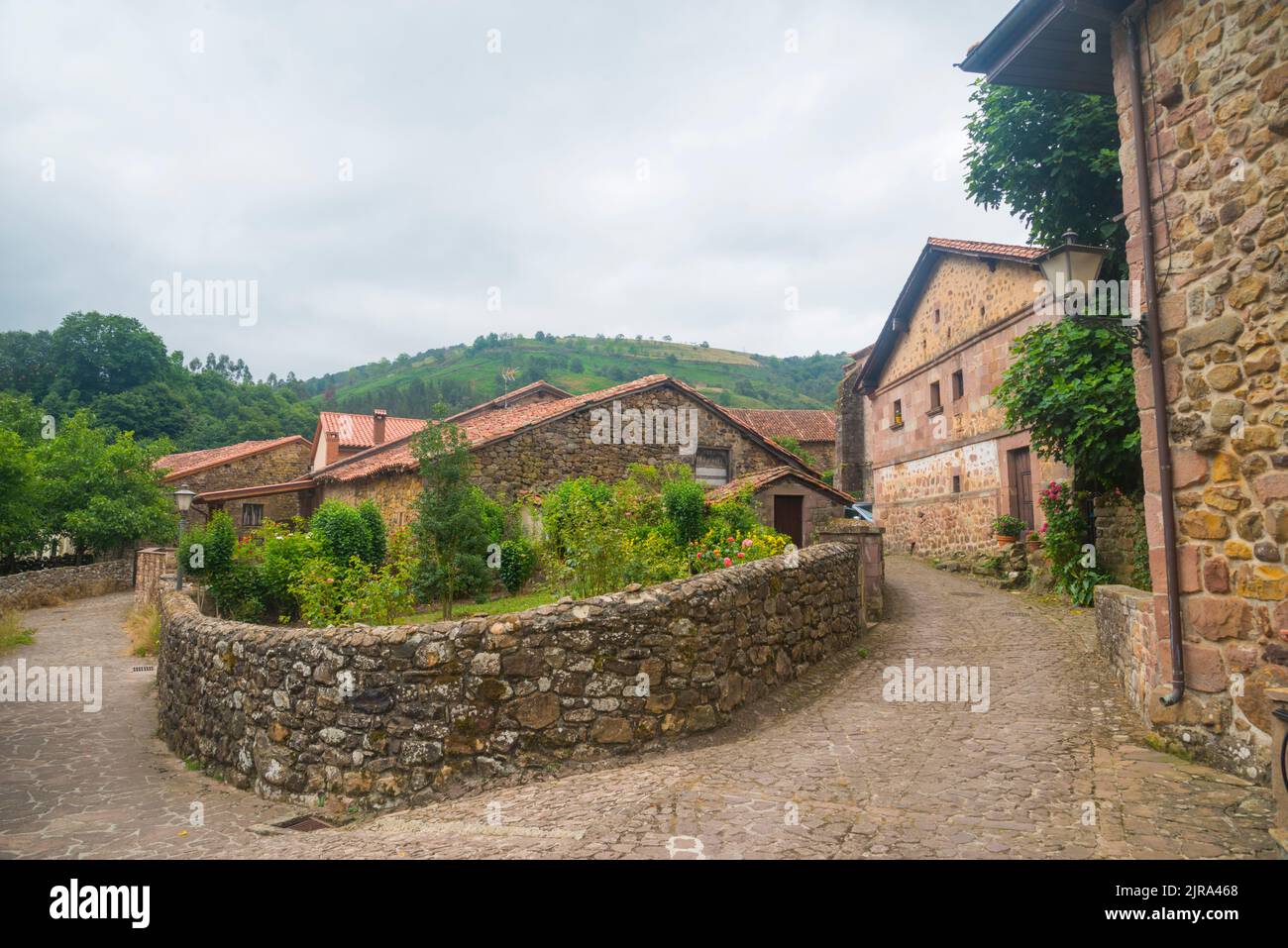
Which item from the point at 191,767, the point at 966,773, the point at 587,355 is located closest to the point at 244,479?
the point at 191,767

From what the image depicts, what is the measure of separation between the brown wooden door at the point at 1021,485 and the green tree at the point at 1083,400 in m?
3.92

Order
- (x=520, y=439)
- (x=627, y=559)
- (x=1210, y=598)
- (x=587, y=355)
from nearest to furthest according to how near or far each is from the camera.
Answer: (x=1210, y=598) → (x=627, y=559) → (x=520, y=439) → (x=587, y=355)

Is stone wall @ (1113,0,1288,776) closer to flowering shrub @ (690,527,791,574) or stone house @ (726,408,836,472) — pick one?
flowering shrub @ (690,527,791,574)

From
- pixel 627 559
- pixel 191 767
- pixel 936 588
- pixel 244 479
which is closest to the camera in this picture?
pixel 191 767

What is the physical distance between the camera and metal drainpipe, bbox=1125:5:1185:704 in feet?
16.5

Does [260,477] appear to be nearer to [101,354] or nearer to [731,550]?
[101,354]

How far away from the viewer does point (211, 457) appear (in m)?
36.2

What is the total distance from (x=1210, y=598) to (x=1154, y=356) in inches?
63.6

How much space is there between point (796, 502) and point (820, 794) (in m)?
10.4

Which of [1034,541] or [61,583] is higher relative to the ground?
[1034,541]

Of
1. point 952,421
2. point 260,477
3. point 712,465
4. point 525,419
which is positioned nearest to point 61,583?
point 260,477

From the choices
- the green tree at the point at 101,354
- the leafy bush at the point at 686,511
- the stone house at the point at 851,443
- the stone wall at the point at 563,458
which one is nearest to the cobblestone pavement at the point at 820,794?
the leafy bush at the point at 686,511
